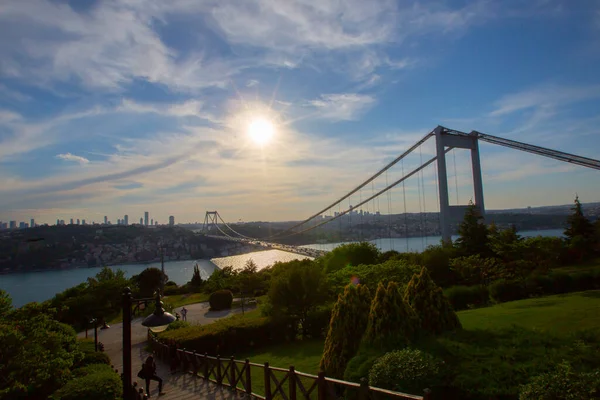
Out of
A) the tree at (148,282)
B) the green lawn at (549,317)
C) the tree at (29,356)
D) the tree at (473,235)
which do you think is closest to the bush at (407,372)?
the green lawn at (549,317)

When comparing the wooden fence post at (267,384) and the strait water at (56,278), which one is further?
the strait water at (56,278)

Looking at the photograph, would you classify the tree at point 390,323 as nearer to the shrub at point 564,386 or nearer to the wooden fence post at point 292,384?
the wooden fence post at point 292,384

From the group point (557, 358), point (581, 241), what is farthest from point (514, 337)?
point (581, 241)

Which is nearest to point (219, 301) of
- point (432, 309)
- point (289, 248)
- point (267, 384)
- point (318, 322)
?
point (318, 322)

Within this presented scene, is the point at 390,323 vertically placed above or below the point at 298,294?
above

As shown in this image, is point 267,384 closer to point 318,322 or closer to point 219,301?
point 318,322

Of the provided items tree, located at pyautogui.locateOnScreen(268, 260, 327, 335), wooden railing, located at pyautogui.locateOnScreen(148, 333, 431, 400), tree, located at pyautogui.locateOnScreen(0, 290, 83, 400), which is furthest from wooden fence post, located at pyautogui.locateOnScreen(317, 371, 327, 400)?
tree, located at pyautogui.locateOnScreen(268, 260, 327, 335)

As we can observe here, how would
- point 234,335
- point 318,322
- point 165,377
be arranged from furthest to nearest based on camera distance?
point 318,322
point 234,335
point 165,377

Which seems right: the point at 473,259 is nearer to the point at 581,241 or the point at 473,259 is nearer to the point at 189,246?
the point at 581,241
